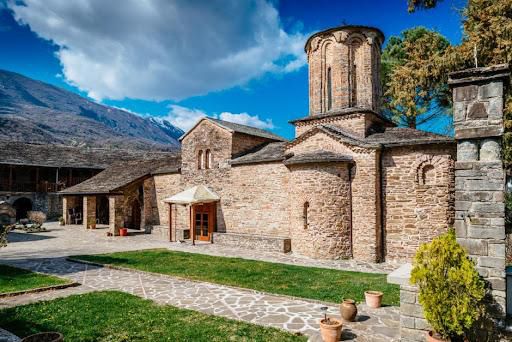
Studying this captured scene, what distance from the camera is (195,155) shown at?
64.8 ft

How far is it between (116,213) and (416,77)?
1926 centimetres

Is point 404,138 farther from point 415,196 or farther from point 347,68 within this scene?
point 347,68

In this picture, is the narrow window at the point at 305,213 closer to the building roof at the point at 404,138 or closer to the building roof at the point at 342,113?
the building roof at the point at 404,138

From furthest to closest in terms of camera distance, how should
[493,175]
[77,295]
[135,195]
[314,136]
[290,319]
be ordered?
[135,195] → [314,136] → [77,295] → [290,319] → [493,175]

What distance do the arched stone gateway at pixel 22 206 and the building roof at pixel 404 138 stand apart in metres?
30.8

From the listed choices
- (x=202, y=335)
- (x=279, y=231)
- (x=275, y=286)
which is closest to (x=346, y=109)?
(x=279, y=231)

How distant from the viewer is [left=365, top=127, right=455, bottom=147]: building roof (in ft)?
37.2

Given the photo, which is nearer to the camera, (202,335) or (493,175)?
(493,175)

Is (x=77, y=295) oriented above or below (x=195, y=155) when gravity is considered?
below

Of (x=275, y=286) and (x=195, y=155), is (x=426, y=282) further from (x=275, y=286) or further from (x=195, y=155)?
(x=195, y=155)

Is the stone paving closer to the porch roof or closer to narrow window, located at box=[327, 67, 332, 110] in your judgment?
the porch roof

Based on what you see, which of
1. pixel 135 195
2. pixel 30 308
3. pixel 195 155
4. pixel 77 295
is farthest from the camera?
pixel 135 195

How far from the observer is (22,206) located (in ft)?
99.2

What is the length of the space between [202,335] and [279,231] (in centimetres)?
1036
